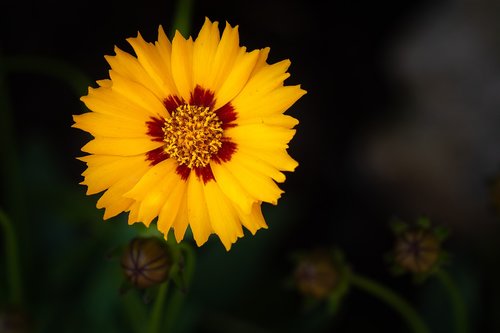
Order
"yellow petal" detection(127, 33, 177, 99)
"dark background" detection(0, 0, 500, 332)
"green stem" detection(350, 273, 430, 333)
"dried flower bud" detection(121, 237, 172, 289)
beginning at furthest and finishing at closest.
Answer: "dark background" detection(0, 0, 500, 332)
"green stem" detection(350, 273, 430, 333)
"dried flower bud" detection(121, 237, 172, 289)
"yellow petal" detection(127, 33, 177, 99)

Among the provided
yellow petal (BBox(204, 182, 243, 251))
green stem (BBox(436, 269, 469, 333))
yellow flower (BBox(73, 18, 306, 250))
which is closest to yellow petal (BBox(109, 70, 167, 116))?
yellow flower (BBox(73, 18, 306, 250))

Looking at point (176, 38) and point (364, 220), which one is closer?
point (176, 38)

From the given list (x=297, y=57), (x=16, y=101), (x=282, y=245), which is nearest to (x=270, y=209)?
(x=282, y=245)

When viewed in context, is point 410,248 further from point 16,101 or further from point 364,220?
point 16,101

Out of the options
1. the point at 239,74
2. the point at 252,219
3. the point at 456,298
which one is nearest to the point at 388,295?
the point at 456,298

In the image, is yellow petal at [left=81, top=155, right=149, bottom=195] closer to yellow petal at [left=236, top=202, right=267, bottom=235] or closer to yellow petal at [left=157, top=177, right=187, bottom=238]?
yellow petal at [left=157, top=177, right=187, bottom=238]

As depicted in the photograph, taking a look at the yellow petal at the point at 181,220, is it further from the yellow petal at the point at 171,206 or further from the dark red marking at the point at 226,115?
the dark red marking at the point at 226,115

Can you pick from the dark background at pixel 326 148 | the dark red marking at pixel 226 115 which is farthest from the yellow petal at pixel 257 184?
the dark background at pixel 326 148
